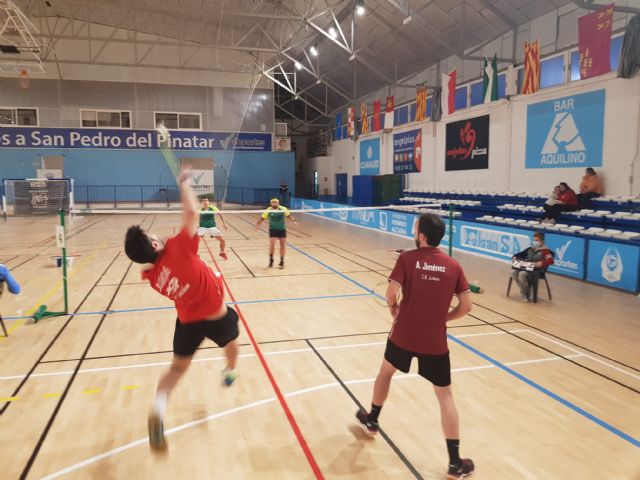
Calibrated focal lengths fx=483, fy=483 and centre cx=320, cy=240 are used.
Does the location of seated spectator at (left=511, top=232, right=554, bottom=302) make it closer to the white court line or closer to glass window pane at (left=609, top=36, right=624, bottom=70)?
the white court line

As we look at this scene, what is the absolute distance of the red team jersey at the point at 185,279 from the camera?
152 inches

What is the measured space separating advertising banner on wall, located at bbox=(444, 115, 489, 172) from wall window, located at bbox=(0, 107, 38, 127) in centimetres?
2790

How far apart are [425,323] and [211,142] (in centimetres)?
3463

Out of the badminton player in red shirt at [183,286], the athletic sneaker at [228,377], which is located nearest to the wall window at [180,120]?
the athletic sneaker at [228,377]

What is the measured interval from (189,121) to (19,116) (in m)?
11.3

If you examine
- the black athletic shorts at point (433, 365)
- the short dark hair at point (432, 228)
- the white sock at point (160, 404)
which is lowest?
the white sock at point (160, 404)

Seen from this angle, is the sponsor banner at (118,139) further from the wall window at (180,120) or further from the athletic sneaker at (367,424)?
the athletic sneaker at (367,424)

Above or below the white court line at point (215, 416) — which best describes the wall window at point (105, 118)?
above

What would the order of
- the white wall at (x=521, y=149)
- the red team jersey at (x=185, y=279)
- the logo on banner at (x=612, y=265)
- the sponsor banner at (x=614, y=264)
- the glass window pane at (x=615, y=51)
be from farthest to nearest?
1. the glass window pane at (x=615, y=51)
2. the white wall at (x=521, y=149)
3. the logo on banner at (x=612, y=265)
4. the sponsor banner at (x=614, y=264)
5. the red team jersey at (x=185, y=279)

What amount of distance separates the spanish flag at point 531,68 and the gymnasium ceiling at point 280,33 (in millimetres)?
1951

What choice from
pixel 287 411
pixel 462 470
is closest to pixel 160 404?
pixel 287 411

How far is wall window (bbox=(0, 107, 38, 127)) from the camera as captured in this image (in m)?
32.9

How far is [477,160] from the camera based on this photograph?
21.3 metres

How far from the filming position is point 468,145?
21.9 metres
